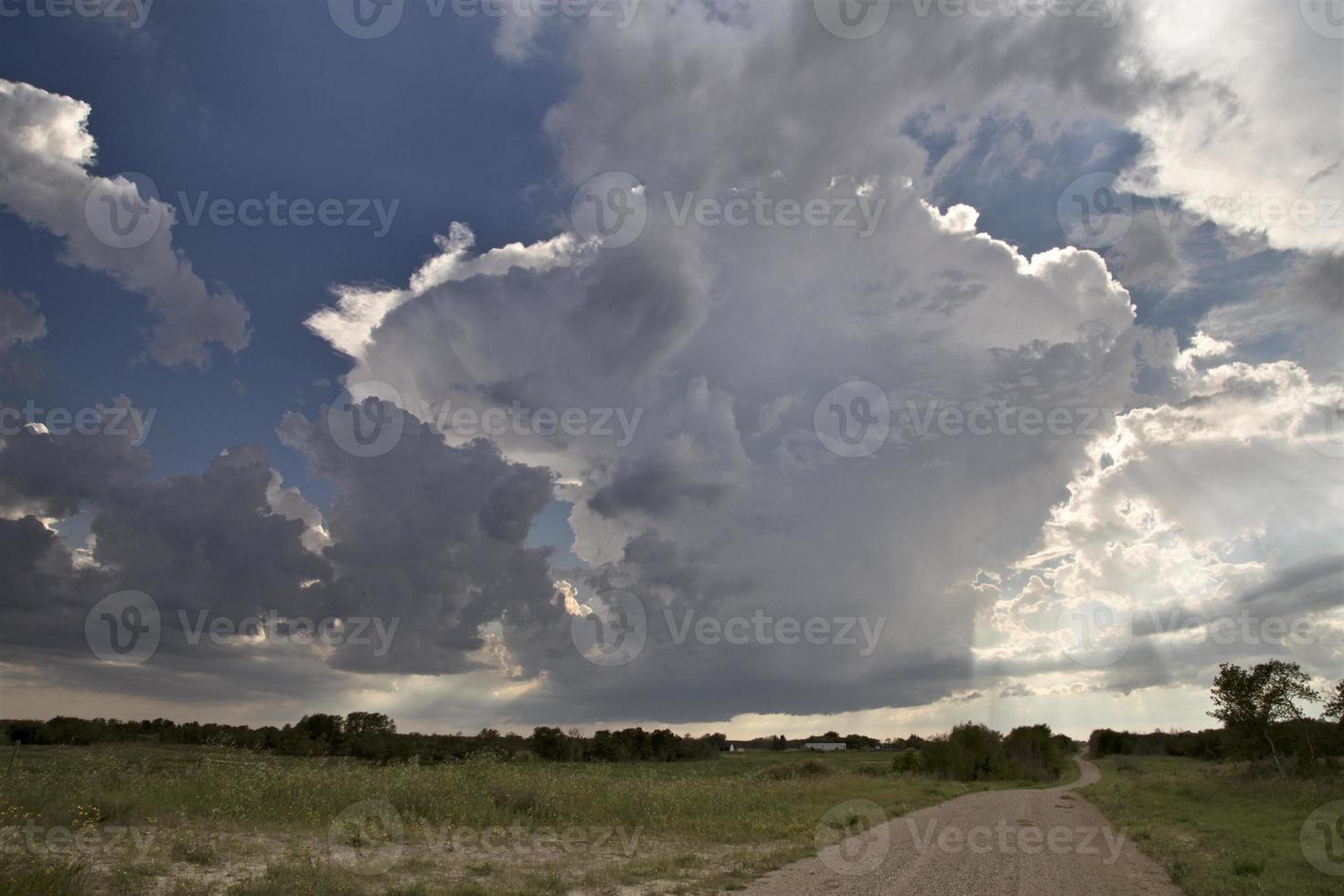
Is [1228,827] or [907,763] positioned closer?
[1228,827]

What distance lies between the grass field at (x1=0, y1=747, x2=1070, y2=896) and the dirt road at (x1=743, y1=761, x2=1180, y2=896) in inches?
62.2

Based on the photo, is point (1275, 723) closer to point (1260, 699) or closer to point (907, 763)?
point (1260, 699)

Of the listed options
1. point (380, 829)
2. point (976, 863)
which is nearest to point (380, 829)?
point (380, 829)

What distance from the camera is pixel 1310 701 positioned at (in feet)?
147

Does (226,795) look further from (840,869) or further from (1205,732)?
(1205,732)

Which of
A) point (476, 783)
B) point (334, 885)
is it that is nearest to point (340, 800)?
point (476, 783)

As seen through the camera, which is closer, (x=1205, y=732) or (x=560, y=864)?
(x=560, y=864)

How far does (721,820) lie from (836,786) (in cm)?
1963

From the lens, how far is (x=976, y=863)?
60.5ft

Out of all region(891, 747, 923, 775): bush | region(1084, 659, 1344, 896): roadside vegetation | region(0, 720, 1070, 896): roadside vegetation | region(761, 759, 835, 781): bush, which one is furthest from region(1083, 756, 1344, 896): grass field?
region(891, 747, 923, 775): bush

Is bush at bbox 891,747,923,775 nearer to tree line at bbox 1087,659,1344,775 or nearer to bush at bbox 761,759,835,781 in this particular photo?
bush at bbox 761,759,835,781

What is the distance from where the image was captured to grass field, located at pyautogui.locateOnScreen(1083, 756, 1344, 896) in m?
16.2

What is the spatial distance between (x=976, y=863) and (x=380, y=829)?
16.5 m

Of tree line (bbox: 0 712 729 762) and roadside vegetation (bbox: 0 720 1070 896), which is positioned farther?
tree line (bbox: 0 712 729 762)
